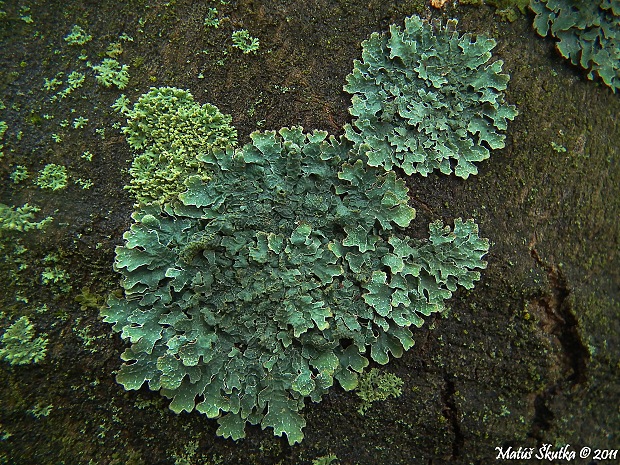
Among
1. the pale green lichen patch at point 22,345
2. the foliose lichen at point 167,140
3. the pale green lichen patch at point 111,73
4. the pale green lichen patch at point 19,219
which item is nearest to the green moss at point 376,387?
the foliose lichen at point 167,140

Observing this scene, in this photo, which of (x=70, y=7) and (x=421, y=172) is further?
(x=421, y=172)

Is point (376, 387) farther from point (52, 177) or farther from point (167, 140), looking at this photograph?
point (52, 177)

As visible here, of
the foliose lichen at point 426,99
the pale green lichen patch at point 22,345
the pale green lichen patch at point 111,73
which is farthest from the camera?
the foliose lichen at point 426,99

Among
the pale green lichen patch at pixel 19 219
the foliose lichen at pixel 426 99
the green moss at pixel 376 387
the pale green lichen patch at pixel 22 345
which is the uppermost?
the foliose lichen at pixel 426 99

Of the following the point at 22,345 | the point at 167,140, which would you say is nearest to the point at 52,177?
the point at 167,140

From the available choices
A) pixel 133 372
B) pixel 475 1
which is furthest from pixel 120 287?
pixel 475 1

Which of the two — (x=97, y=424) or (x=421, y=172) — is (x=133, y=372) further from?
(x=421, y=172)

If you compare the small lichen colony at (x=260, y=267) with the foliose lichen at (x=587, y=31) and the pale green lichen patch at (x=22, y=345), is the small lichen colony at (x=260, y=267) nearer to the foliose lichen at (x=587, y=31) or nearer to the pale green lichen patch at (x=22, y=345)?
the pale green lichen patch at (x=22, y=345)
